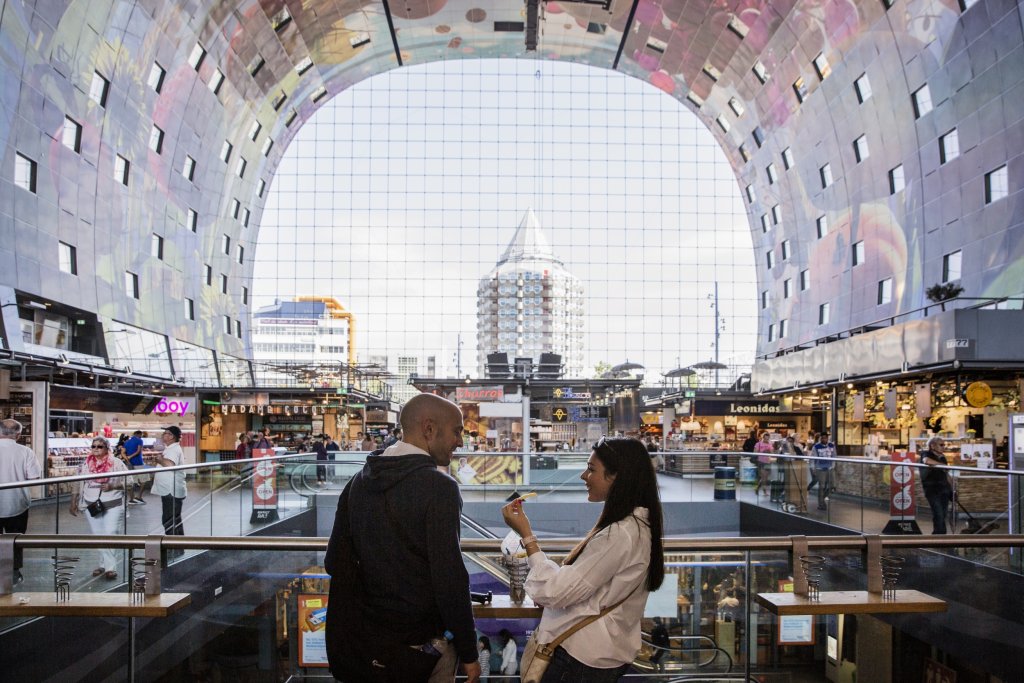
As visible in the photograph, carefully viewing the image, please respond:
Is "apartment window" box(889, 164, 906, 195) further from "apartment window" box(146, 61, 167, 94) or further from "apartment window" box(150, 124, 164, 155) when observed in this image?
"apartment window" box(150, 124, 164, 155)

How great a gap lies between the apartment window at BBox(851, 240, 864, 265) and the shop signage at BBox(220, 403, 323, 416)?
804 inches

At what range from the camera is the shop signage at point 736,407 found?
32656 mm

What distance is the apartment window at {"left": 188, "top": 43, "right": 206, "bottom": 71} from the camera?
96.8 feet

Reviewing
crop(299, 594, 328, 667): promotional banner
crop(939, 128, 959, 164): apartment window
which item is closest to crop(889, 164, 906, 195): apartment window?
crop(939, 128, 959, 164): apartment window

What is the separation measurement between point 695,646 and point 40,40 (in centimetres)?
2214

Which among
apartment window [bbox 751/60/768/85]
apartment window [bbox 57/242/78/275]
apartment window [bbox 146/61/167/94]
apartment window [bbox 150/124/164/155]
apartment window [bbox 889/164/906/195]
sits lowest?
apartment window [bbox 57/242/78/275]

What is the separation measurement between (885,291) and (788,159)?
10151 millimetres

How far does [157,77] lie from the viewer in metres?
28.0

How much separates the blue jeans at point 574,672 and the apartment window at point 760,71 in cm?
3448

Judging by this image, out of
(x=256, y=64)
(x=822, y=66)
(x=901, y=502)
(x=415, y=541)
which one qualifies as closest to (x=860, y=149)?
(x=822, y=66)

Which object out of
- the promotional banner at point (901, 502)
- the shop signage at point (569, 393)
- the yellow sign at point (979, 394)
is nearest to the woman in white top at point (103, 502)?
the promotional banner at point (901, 502)

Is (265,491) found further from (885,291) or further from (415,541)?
(885,291)

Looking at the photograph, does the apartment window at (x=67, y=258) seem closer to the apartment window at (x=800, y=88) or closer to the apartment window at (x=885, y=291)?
the apartment window at (x=885, y=291)

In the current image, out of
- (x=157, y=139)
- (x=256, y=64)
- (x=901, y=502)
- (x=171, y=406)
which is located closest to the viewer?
(x=901, y=502)
